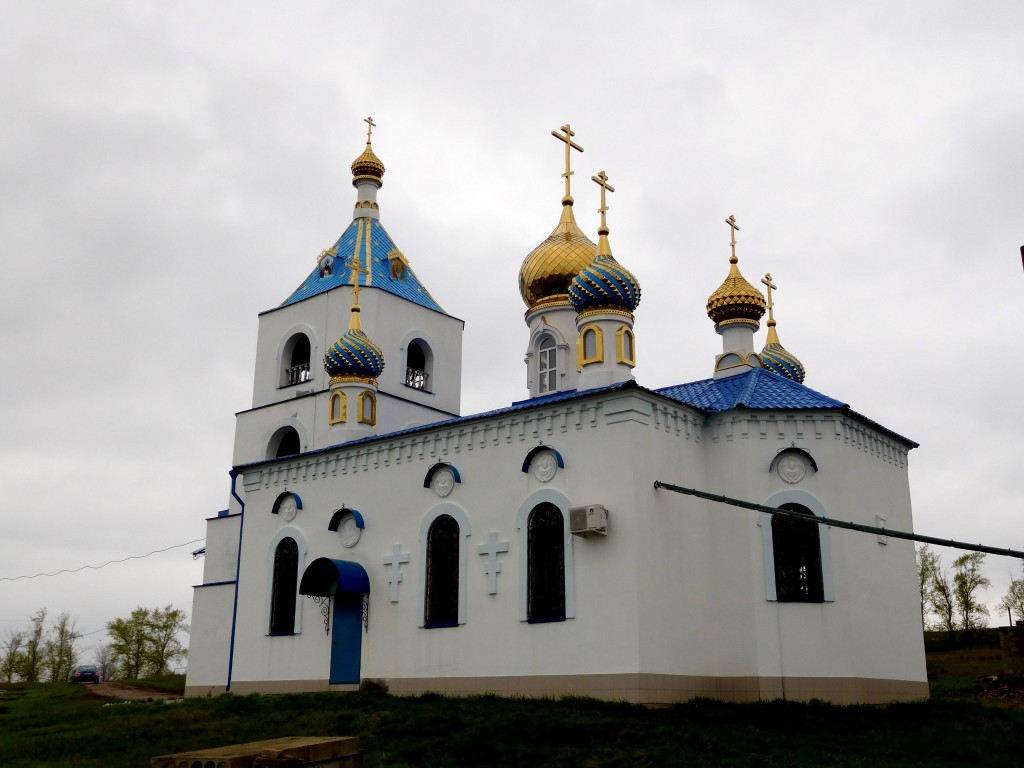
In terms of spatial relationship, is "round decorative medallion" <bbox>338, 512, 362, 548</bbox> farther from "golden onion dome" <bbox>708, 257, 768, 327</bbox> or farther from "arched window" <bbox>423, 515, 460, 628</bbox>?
"golden onion dome" <bbox>708, 257, 768, 327</bbox>

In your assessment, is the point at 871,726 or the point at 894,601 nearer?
the point at 871,726

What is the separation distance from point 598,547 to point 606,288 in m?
4.21

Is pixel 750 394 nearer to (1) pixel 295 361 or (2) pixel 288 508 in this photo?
(2) pixel 288 508

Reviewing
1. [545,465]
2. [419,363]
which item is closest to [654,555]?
[545,465]

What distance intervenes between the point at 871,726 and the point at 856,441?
4.20 m

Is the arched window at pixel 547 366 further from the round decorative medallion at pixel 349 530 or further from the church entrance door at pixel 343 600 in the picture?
the church entrance door at pixel 343 600

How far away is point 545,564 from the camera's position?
581 inches

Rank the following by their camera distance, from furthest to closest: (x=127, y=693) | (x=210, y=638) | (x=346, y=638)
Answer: (x=127, y=693) < (x=210, y=638) < (x=346, y=638)

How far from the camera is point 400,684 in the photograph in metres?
15.9

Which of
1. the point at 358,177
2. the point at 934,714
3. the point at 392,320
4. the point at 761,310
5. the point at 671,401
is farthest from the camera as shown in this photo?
the point at 358,177

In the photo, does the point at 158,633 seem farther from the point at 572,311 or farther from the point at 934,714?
the point at 934,714

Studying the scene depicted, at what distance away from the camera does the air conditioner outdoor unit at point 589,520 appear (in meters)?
13.9

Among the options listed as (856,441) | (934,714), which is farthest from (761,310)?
(934,714)

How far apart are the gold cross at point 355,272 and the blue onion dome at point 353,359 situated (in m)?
1.47
